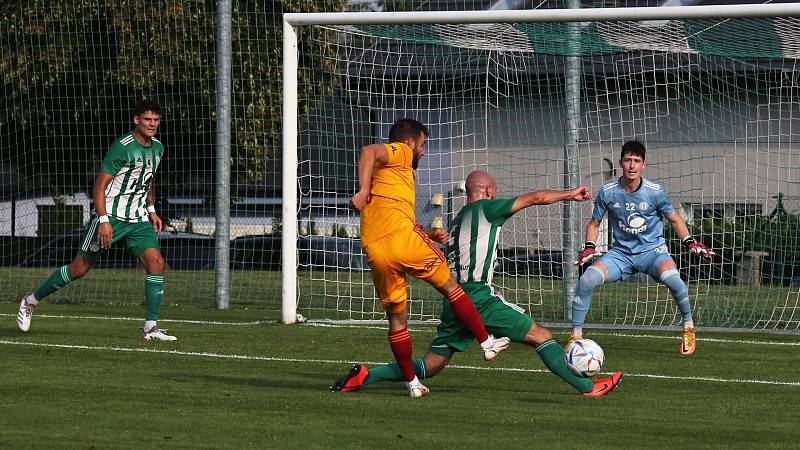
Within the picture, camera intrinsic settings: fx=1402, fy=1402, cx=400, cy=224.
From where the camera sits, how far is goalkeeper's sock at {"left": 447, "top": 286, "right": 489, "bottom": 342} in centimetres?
843

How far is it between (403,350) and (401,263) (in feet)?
1.74

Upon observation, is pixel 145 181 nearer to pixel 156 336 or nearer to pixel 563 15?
pixel 156 336

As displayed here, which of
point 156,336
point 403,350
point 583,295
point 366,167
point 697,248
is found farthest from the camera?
point 156,336

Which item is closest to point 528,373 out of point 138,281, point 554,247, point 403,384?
point 403,384

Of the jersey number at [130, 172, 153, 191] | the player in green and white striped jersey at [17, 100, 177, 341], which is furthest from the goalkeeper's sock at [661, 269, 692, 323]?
the jersey number at [130, 172, 153, 191]

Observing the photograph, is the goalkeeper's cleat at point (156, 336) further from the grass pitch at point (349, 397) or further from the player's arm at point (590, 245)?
the player's arm at point (590, 245)

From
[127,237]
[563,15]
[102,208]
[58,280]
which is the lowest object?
[58,280]

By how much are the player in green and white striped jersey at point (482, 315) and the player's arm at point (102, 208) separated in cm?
360

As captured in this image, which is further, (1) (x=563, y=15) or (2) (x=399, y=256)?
(1) (x=563, y=15)

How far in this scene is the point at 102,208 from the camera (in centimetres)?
1175

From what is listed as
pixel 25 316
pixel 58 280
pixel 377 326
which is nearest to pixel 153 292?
pixel 58 280

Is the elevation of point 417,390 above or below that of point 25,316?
below

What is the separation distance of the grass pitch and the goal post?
114 inches

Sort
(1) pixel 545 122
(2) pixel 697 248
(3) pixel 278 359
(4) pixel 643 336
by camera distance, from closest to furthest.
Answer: (3) pixel 278 359, (2) pixel 697 248, (4) pixel 643 336, (1) pixel 545 122
